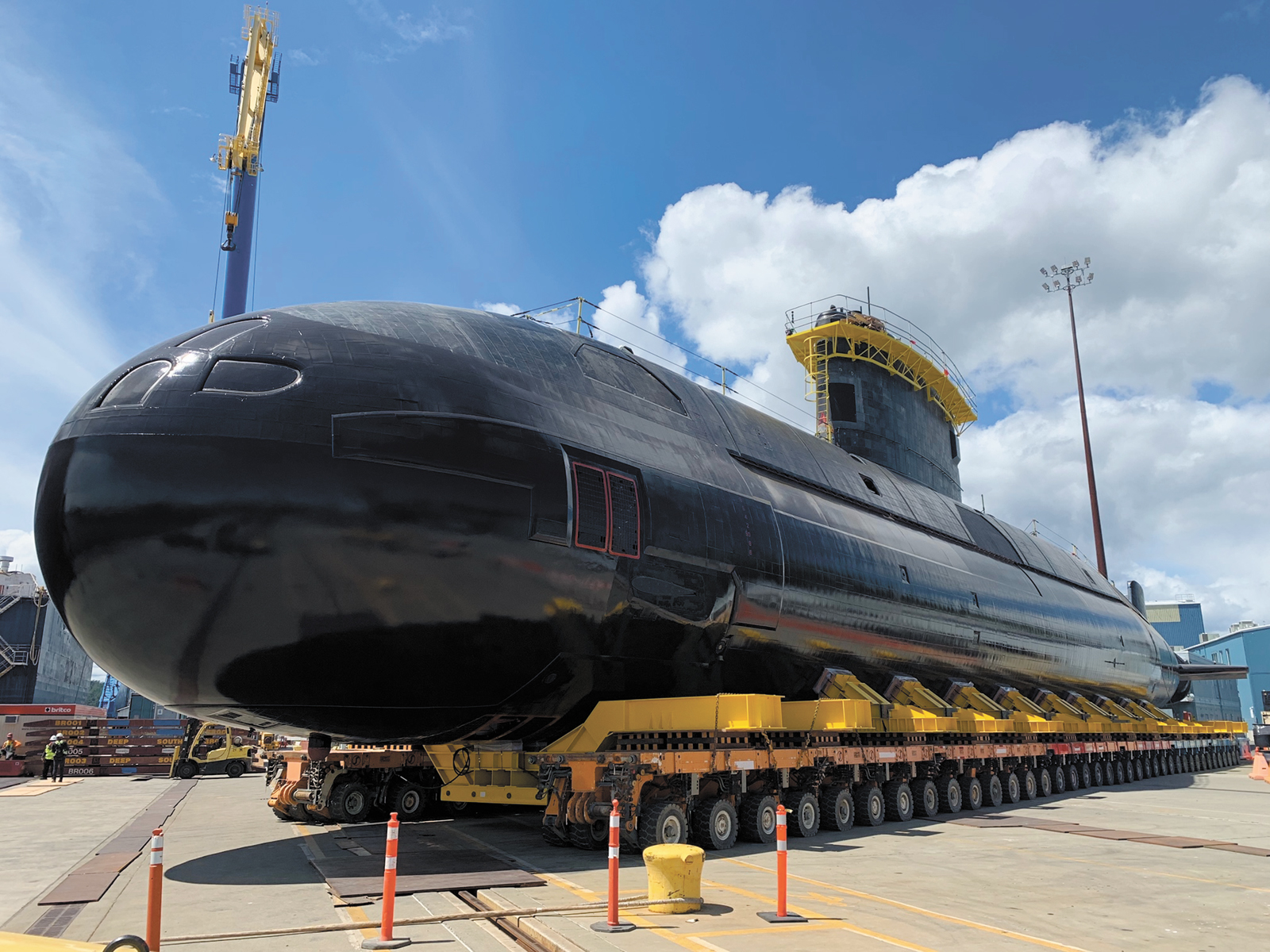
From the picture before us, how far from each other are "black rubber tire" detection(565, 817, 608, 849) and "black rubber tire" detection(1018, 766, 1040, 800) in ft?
39.9

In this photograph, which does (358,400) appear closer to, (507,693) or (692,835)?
(507,693)

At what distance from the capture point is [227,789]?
23.9 meters

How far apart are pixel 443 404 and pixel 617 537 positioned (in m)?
2.58

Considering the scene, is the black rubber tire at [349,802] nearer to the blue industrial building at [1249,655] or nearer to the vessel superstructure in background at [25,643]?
the vessel superstructure in background at [25,643]

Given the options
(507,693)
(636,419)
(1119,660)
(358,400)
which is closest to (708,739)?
(507,693)

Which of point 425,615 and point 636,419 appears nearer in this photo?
point 425,615

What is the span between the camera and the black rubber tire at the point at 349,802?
44.7 ft

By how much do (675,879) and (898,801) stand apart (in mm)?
8596

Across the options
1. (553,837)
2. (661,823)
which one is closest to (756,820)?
(661,823)

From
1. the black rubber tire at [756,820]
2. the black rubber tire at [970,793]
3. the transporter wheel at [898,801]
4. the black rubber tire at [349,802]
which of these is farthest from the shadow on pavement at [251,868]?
the black rubber tire at [970,793]

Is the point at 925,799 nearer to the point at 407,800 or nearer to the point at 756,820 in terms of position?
the point at 756,820

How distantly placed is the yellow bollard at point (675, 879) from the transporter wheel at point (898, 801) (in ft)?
27.3

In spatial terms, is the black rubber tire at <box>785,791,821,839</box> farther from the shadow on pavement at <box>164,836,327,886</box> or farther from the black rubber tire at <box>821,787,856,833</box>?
the shadow on pavement at <box>164,836,327,886</box>

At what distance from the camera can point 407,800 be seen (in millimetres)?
14172
